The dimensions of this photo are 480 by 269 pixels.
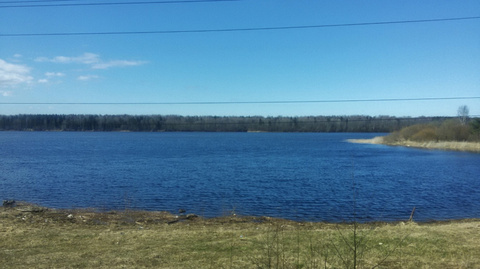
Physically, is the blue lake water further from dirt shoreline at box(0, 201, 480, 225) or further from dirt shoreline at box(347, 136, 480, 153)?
dirt shoreline at box(347, 136, 480, 153)

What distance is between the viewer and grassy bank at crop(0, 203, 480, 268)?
771cm

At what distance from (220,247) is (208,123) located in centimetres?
2362

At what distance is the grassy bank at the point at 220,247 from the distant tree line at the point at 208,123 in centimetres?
1844

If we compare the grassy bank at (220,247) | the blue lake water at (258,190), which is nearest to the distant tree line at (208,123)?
the blue lake water at (258,190)

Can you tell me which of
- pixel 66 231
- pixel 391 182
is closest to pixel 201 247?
pixel 66 231

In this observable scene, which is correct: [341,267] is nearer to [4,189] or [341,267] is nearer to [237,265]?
[237,265]

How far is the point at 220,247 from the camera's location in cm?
925

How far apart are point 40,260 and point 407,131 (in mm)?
91772

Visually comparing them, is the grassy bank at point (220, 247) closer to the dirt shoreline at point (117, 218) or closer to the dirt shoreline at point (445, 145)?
the dirt shoreline at point (117, 218)

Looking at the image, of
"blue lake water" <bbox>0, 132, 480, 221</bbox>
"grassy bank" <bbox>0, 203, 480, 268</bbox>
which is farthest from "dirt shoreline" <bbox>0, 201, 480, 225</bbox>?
"blue lake water" <bbox>0, 132, 480, 221</bbox>

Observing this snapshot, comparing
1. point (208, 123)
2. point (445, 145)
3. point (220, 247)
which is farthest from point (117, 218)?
point (445, 145)

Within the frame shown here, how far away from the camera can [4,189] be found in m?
23.9

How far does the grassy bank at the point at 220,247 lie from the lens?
25.3 feet

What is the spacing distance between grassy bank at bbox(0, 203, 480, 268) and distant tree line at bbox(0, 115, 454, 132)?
18.4 metres
